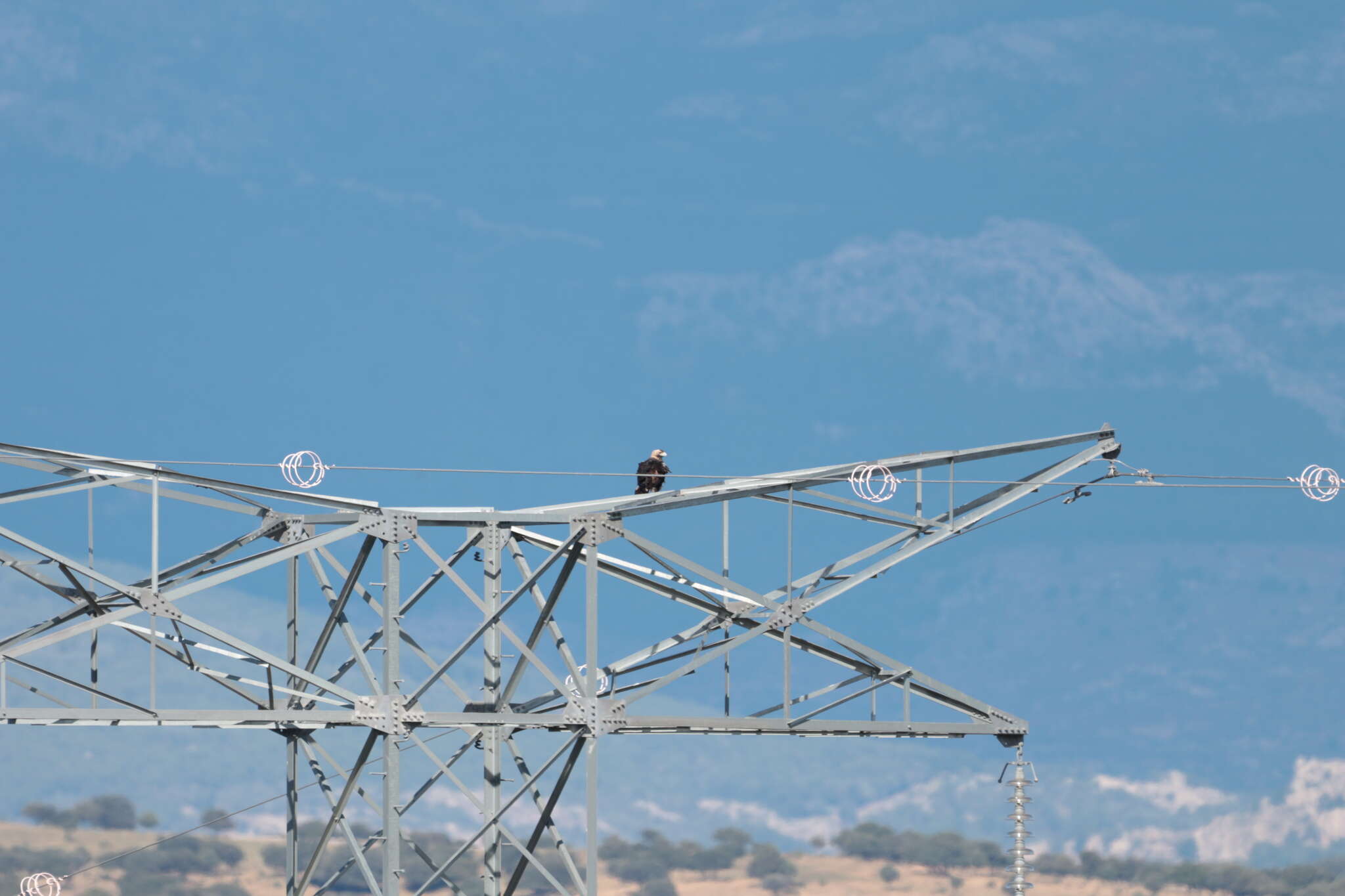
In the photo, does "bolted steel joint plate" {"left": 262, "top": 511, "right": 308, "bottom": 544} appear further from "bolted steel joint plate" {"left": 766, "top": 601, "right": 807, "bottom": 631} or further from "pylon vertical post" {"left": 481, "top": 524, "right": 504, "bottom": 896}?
→ "bolted steel joint plate" {"left": 766, "top": 601, "right": 807, "bottom": 631}

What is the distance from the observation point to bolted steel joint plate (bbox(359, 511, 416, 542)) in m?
40.1

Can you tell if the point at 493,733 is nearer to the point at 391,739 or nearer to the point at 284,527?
the point at 391,739

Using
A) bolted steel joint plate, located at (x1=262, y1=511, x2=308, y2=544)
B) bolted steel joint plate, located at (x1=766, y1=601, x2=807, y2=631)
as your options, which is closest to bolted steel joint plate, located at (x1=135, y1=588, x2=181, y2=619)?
bolted steel joint plate, located at (x1=262, y1=511, x2=308, y2=544)

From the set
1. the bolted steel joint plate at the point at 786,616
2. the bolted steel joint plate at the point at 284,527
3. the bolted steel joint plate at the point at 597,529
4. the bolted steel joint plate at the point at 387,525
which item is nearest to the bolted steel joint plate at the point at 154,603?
the bolted steel joint plate at the point at 387,525

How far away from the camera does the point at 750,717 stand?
135 feet

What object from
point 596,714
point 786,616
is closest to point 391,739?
point 596,714

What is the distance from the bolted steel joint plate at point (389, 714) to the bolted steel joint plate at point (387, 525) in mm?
3127

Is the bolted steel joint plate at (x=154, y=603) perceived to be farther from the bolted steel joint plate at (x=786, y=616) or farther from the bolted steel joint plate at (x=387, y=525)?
the bolted steel joint plate at (x=786, y=616)

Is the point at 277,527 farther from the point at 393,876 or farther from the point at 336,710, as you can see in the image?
the point at 393,876

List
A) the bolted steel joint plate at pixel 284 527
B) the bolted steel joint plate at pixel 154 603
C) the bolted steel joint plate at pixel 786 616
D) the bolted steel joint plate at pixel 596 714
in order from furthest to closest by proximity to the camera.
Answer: the bolted steel joint plate at pixel 284 527 → the bolted steel joint plate at pixel 786 616 → the bolted steel joint plate at pixel 596 714 → the bolted steel joint plate at pixel 154 603

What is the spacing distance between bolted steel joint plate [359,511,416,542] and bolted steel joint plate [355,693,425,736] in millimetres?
3127

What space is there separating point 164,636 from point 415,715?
16.6 feet

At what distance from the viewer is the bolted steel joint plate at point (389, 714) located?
3991cm

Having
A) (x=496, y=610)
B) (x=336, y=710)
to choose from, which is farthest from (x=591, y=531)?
(x=336, y=710)
